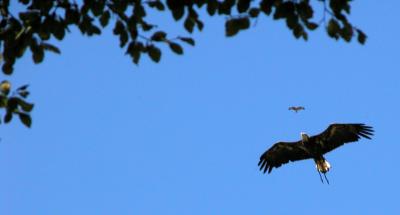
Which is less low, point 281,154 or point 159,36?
point 281,154

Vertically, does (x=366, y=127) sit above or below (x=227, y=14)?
above

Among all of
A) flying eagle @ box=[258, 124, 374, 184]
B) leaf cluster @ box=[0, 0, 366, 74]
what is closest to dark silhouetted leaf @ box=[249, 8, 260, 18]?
leaf cluster @ box=[0, 0, 366, 74]

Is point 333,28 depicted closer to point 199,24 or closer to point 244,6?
point 244,6

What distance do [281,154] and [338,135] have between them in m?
1.97

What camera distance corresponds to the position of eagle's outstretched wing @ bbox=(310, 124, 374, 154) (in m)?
19.1

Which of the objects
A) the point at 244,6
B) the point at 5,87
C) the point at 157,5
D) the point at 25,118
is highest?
the point at 157,5

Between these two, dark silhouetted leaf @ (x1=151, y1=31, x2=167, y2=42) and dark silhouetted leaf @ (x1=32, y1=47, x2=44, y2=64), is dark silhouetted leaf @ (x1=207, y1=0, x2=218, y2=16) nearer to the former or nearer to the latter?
dark silhouetted leaf @ (x1=151, y1=31, x2=167, y2=42)

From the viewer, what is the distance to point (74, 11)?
6289 millimetres

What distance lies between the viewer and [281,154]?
20875mm

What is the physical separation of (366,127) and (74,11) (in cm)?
1383

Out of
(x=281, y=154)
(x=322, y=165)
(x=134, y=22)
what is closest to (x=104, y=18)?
(x=134, y=22)

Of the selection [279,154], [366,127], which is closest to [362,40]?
[366,127]

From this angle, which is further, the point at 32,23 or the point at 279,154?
the point at 279,154

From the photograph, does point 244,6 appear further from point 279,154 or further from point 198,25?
point 279,154
